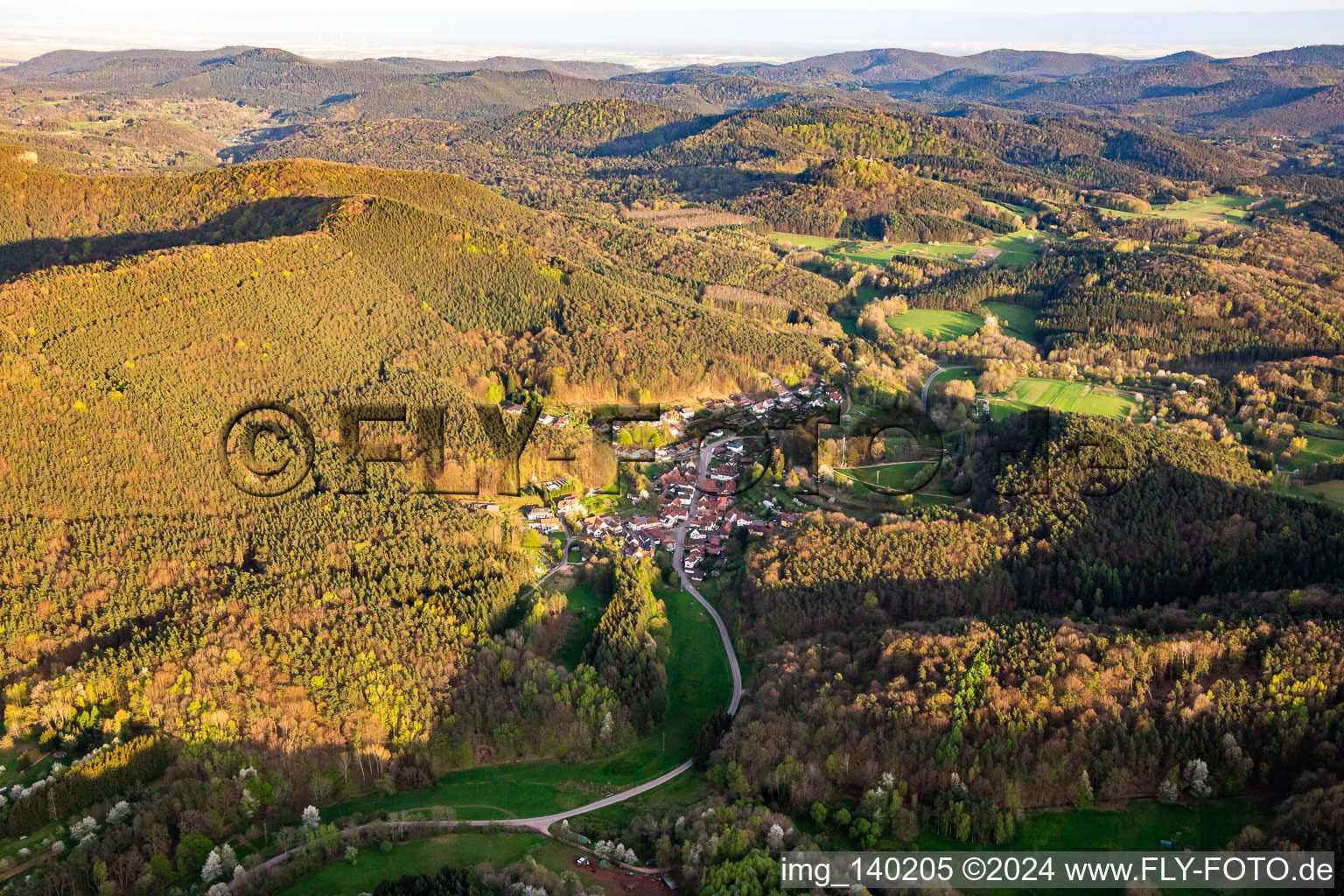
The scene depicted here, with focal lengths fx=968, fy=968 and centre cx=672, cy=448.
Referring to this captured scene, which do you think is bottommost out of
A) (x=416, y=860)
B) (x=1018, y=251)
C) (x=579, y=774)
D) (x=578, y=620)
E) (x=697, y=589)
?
(x=579, y=774)

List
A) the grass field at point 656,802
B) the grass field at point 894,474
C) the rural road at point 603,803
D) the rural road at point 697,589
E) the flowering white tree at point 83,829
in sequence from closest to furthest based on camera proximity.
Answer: the flowering white tree at point 83,829, the rural road at point 603,803, the grass field at point 656,802, the rural road at point 697,589, the grass field at point 894,474

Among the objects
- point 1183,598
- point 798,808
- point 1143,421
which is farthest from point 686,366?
point 798,808

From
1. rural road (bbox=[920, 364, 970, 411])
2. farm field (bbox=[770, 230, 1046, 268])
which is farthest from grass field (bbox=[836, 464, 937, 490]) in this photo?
farm field (bbox=[770, 230, 1046, 268])

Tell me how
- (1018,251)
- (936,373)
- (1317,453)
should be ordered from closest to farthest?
(1317,453)
(936,373)
(1018,251)

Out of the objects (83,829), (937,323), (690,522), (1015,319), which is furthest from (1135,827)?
(1015,319)

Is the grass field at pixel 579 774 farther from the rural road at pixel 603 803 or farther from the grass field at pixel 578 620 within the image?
the grass field at pixel 578 620

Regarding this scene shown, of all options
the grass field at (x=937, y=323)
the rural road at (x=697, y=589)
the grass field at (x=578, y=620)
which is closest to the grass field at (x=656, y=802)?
the rural road at (x=697, y=589)

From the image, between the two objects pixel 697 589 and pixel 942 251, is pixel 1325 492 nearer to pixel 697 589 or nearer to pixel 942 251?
pixel 697 589
